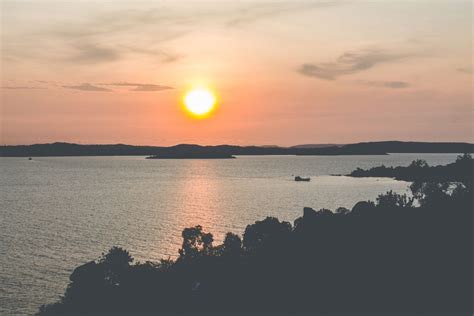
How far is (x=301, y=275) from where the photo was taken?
53.8m

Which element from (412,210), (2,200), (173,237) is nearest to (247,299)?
(412,210)

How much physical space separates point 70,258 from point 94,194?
105 m

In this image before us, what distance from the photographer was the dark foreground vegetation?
4825 centimetres

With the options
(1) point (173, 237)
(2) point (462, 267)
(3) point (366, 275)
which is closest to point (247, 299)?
(3) point (366, 275)

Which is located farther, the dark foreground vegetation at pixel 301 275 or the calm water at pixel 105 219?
the calm water at pixel 105 219

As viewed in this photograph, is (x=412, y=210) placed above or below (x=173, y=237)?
above

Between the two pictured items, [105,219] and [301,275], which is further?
[105,219]

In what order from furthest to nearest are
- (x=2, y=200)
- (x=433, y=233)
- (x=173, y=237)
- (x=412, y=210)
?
(x=2, y=200) → (x=173, y=237) → (x=412, y=210) → (x=433, y=233)

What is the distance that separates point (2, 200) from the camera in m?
157

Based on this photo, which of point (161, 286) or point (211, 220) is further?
point (211, 220)

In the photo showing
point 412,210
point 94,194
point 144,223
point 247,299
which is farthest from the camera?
point 94,194

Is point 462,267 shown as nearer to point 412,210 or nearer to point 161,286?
point 412,210

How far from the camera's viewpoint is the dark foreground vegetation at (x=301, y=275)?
48.2m

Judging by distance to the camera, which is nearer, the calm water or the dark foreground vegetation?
the dark foreground vegetation
